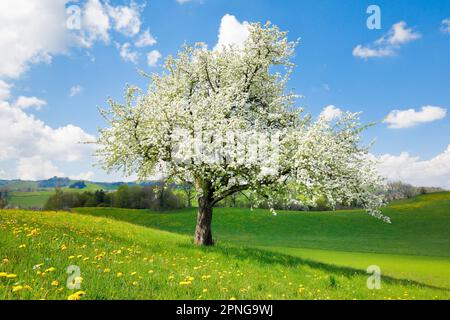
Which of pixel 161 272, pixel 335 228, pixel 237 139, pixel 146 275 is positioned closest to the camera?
pixel 146 275

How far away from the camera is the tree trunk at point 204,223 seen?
22.3m

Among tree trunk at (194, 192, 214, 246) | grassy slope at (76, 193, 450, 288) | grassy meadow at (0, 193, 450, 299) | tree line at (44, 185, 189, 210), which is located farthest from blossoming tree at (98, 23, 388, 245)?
tree line at (44, 185, 189, 210)

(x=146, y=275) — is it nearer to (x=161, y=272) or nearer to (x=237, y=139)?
(x=161, y=272)

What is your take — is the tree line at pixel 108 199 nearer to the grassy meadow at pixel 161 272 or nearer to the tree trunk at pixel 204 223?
the tree trunk at pixel 204 223

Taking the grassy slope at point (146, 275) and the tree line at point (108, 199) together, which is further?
the tree line at point (108, 199)

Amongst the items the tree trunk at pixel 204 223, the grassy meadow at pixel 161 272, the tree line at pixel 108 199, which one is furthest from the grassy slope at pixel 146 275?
the tree line at pixel 108 199

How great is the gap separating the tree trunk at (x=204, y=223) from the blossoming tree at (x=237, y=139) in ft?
0.21

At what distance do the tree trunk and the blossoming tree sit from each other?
0.06 m

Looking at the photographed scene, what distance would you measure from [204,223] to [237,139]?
251 inches

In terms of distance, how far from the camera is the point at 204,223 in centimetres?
2250

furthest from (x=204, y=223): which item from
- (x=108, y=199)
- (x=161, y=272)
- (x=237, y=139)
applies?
(x=108, y=199)
